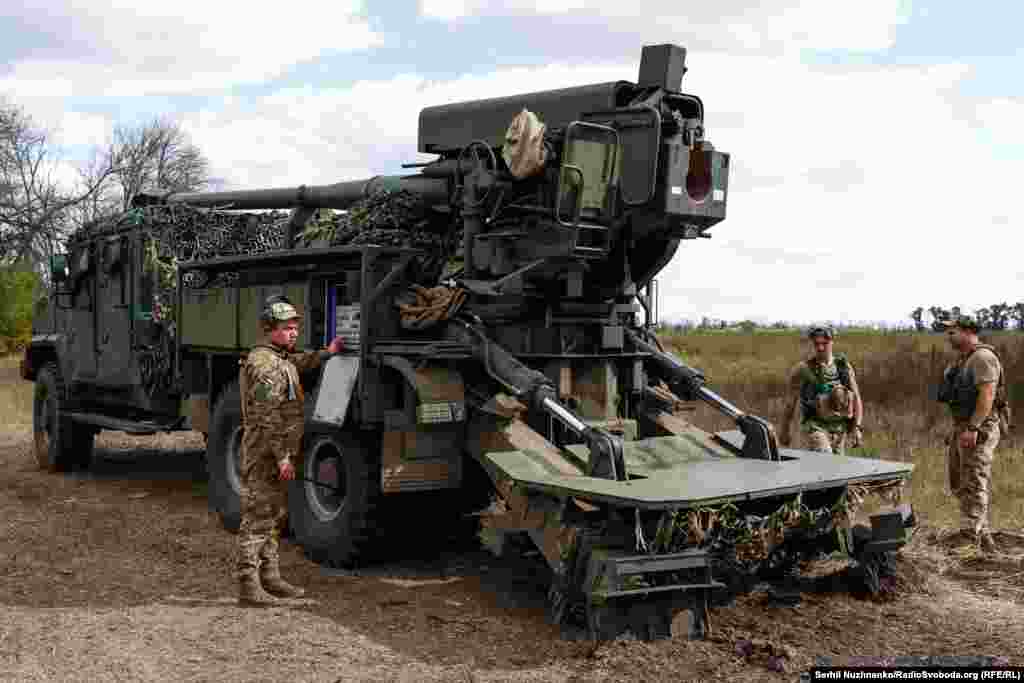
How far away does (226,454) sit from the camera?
8656 millimetres

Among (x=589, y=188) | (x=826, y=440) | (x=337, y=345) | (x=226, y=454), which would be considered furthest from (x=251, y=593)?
(x=826, y=440)

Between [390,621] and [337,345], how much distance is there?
1982mm

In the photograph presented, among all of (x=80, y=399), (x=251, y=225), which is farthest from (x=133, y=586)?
(x=80, y=399)

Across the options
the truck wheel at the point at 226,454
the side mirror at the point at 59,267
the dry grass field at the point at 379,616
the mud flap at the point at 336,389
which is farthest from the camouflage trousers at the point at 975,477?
the side mirror at the point at 59,267

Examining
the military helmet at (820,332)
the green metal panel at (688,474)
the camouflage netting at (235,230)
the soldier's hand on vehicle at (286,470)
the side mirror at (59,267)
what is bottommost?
the soldier's hand on vehicle at (286,470)

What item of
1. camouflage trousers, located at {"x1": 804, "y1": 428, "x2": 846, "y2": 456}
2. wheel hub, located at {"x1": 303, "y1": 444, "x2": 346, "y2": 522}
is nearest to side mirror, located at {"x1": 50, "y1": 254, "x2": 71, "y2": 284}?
wheel hub, located at {"x1": 303, "y1": 444, "x2": 346, "y2": 522}

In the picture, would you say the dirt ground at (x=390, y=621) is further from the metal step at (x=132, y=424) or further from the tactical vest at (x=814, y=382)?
the metal step at (x=132, y=424)

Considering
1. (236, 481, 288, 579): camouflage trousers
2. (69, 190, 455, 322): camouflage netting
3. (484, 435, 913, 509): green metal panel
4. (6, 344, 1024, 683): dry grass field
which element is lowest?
(6, 344, 1024, 683): dry grass field

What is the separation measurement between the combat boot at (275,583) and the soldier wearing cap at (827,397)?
3.91 meters

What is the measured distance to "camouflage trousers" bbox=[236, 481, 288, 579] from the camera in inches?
254

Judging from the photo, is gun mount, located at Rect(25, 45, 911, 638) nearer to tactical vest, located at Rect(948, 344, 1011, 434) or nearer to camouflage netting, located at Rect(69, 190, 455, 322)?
camouflage netting, located at Rect(69, 190, 455, 322)

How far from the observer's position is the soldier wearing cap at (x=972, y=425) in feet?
25.7

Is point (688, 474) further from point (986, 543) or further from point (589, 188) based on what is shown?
point (986, 543)

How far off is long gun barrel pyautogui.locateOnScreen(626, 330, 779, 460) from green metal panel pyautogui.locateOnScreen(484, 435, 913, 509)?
0.14 m
